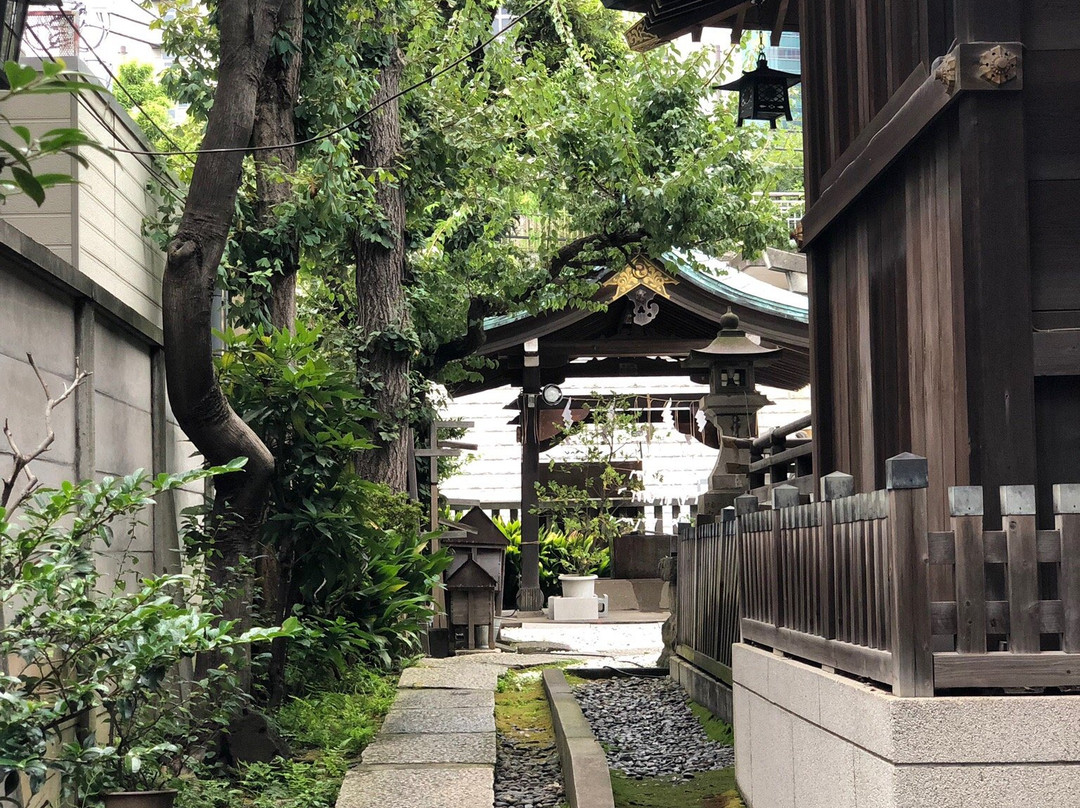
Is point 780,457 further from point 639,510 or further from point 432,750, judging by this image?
point 639,510

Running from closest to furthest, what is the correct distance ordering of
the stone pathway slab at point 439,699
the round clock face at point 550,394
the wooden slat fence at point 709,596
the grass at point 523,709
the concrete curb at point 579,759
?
the concrete curb at point 579,759
the stone pathway slab at point 439,699
the wooden slat fence at point 709,596
the grass at point 523,709
the round clock face at point 550,394

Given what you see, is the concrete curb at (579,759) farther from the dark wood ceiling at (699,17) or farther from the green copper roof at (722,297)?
the green copper roof at (722,297)

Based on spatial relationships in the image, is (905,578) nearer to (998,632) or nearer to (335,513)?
(998,632)

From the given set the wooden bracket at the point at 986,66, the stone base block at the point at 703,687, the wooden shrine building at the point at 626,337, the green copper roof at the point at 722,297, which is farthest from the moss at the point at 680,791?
the green copper roof at the point at 722,297

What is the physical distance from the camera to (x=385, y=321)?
39.4 feet

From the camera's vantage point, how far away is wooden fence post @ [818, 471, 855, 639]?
4.38 meters

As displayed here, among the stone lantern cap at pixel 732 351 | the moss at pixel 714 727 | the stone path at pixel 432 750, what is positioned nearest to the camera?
the stone path at pixel 432 750

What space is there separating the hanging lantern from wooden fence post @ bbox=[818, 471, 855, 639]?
616 cm

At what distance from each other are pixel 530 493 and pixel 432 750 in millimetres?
11806

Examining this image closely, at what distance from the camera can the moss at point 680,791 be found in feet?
21.6

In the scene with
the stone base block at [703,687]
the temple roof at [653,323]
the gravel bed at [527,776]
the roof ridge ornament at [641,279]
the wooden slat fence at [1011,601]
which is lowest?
the gravel bed at [527,776]

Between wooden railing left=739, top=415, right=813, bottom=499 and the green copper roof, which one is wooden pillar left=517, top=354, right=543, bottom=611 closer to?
the green copper roof

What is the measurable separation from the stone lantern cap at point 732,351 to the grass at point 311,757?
4.08m

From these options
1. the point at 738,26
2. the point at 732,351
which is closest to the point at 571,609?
the point at 732,351
